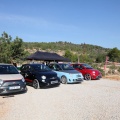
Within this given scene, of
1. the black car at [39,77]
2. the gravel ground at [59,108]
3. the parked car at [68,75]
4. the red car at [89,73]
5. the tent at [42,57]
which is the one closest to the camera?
the gravel ground at [59,108]

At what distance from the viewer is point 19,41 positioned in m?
24.7

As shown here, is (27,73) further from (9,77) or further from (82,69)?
(82,69)

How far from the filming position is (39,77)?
37.9 ft

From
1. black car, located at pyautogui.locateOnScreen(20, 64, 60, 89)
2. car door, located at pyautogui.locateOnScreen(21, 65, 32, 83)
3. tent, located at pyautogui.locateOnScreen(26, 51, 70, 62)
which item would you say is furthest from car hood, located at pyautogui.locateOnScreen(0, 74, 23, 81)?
tent, located at pyautogui.locateOnScreen(26, 51, 70, 62)

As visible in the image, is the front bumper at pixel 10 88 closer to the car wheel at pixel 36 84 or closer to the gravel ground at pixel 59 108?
the gravel ground at pixel 59 108

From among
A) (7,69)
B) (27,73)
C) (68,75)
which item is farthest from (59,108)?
(68,75)

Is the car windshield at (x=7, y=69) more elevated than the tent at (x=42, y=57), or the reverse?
the tent at (x=42, y=57)

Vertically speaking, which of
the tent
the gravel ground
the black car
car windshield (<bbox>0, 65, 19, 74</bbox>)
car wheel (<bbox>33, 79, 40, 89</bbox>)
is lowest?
the gravel ground

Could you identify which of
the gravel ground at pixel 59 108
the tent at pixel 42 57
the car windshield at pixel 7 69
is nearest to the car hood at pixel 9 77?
the car windshield at pixel 7 69

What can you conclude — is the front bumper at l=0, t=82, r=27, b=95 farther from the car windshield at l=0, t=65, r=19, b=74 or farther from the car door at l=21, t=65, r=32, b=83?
the car door at l=21, t=65, r=32, b=83

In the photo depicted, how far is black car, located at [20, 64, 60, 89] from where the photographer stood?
11492 millimetres

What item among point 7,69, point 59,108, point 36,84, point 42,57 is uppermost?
point 42,57

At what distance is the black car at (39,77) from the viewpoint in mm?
11492

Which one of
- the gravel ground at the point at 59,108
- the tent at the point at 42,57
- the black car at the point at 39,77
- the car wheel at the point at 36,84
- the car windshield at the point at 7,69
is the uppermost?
the tent at the point at 42,57
